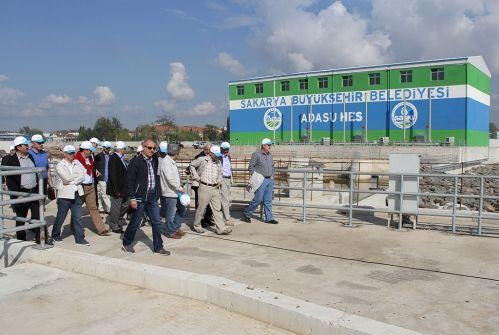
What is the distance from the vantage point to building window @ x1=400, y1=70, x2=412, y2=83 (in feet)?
162

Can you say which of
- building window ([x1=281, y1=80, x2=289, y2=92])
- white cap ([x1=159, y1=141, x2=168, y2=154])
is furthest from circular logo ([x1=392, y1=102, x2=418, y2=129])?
white cap ([x1=159, y1=141, x2=168, y2=154])

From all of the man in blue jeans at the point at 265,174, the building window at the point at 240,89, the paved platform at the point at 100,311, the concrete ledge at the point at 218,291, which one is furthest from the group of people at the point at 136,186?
the building window at the point at 240,89

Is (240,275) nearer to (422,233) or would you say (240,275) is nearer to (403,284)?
(403,284)

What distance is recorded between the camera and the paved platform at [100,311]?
14.1 feet

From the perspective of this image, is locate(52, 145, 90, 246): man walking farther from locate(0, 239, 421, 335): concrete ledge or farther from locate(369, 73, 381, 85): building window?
locate(369, 73, 381, 85): building window

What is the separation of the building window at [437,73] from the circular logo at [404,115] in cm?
354

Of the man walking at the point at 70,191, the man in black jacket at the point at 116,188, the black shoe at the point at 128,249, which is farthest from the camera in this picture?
the man in black jacket at the point at 116,188

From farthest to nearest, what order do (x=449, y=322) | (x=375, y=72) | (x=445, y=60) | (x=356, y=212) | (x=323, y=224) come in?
(x=375, y=72), (x=445, y=60), (x=356, y=212), (x=323, y=224), (x=449, y=322)

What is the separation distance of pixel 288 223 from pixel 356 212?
1750mm

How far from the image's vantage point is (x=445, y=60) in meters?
47.2

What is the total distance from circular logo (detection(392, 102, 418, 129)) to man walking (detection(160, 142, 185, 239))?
4491 cm

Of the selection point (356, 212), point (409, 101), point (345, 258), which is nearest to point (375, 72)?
point (409, 101)

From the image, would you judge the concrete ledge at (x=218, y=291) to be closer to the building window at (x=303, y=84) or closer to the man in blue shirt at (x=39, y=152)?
the man in blue shirt at (x=39, y=152)

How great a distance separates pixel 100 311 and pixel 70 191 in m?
3.13
